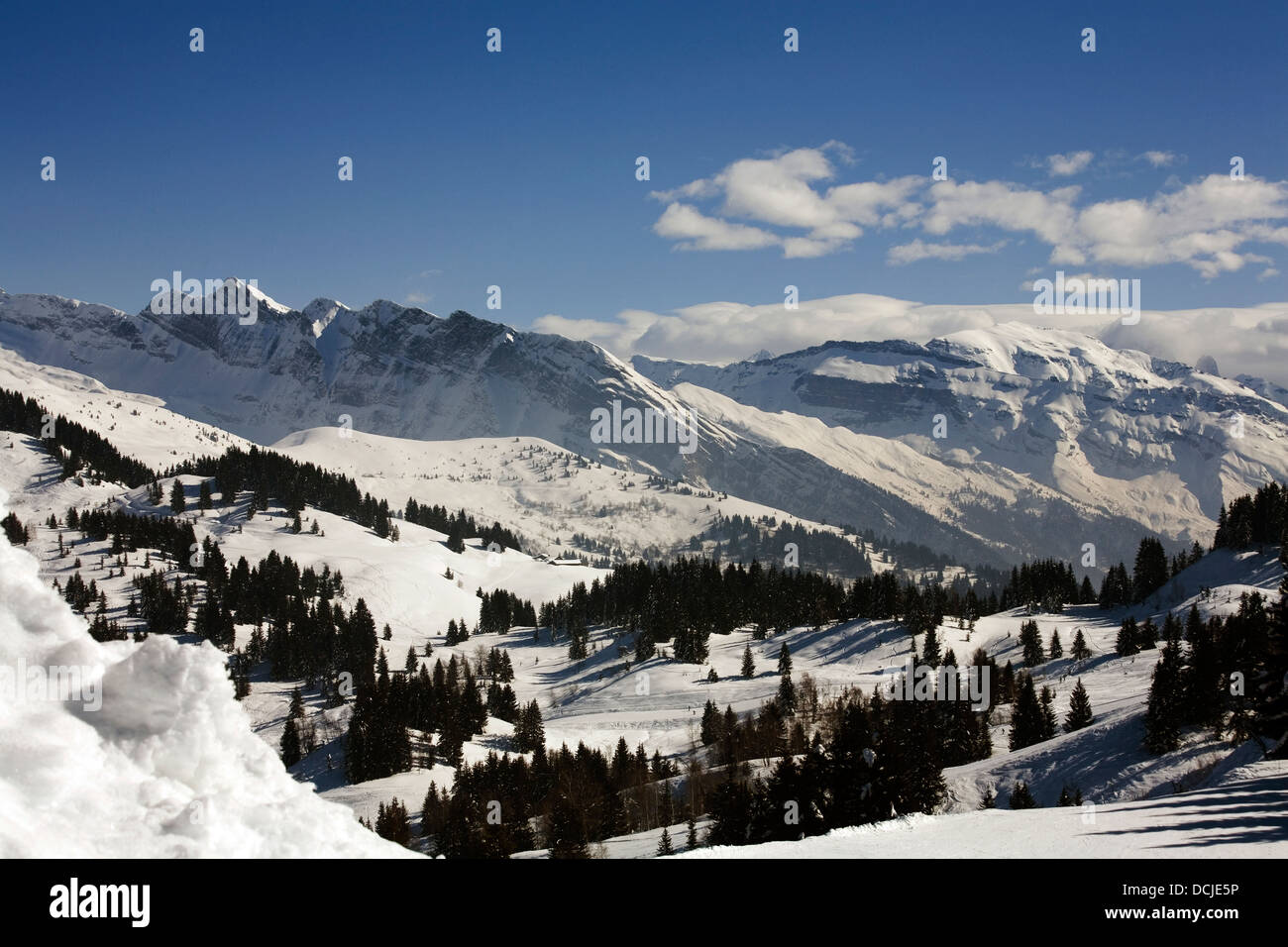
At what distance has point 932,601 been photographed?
157 m

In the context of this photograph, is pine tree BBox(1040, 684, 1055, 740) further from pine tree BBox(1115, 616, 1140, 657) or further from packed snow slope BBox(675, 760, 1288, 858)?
packed snow slope BBox(675, 760, 1288, 858)

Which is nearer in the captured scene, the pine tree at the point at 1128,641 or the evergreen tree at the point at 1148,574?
the pine tree at the point at 1128,641

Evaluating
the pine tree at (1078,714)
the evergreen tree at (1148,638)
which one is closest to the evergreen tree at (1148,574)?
the evergreen tree at (1148,638)

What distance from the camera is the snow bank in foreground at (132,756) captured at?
10555 millimetres

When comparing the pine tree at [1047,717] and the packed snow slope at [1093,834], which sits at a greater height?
the packed snow slope at [1093,834]

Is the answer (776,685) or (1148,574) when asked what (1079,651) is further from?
(1148,574)

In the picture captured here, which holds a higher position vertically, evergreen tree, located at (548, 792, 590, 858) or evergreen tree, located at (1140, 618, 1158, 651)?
evergreen tree, located at (1140, 618, 1158, 651)

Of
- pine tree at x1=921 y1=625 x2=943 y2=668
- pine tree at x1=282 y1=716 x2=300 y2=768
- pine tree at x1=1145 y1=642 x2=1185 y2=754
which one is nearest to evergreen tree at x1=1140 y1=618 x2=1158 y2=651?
pine tree at x1=921 y1=625 x2=943 y2=668

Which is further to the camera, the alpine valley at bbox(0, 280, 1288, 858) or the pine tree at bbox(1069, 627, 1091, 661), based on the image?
the pine tree at bbox(1069, 627, 1091, 661)

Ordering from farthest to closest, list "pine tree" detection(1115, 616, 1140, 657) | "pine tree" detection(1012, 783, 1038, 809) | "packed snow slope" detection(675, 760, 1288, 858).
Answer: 1. "pine tree" detection(1115, 616, 1140, 657)
2. "pine tree" detection(1012, 783, 1038, 809)
3. "packed snow slope" detection(675, 760, 1288, 858)

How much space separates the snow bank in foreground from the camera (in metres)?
10.6

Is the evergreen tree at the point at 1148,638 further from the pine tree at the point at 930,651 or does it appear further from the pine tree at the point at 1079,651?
the pine tree at the point at 930,651

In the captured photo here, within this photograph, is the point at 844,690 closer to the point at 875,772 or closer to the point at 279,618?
the point at 875,772

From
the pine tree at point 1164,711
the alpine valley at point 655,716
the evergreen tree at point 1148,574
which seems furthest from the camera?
the evergreen tree at point 1148,574
